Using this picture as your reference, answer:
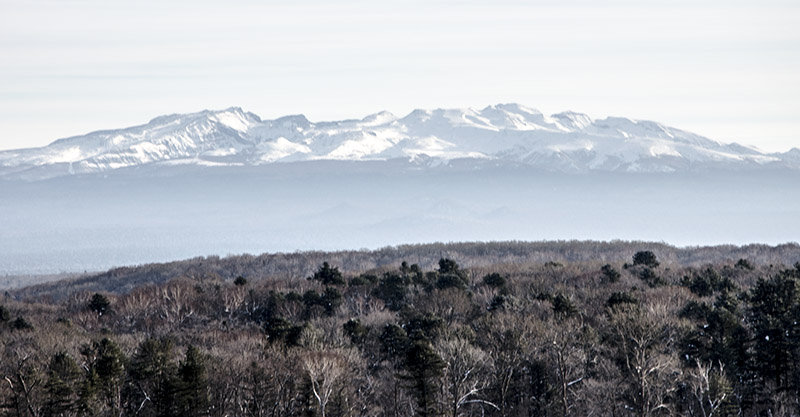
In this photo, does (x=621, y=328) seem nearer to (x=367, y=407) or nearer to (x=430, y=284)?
(x=367, y=407)

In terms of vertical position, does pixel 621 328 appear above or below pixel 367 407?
above

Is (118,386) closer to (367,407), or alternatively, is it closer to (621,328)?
(367,407)

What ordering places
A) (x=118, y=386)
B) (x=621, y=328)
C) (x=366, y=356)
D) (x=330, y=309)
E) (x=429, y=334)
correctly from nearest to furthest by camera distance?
1. (x=118, y=386)
2. (x=621, y=328)
3. (x=429, y=334)
4. (x=366, y=356)
5. (x=330, y=309)

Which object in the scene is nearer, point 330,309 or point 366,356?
point 366,356

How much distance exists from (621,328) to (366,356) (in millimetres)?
23091

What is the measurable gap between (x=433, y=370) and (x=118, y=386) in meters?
21.2

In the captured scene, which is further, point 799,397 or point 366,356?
point 366,356

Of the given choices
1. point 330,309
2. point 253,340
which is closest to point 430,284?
point 330,309

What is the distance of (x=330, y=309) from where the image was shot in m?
122

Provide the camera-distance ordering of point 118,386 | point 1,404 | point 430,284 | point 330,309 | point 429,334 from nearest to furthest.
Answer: point 1,404 → point 118,386 → point 429,334 → point 330,309 → point 430,284

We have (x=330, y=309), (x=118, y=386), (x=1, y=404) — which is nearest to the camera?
(x=1, y=404)

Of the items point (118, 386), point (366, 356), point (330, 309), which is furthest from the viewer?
point (330, 309)

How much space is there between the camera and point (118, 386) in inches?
2955

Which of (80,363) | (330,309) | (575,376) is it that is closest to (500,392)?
(575,376)
